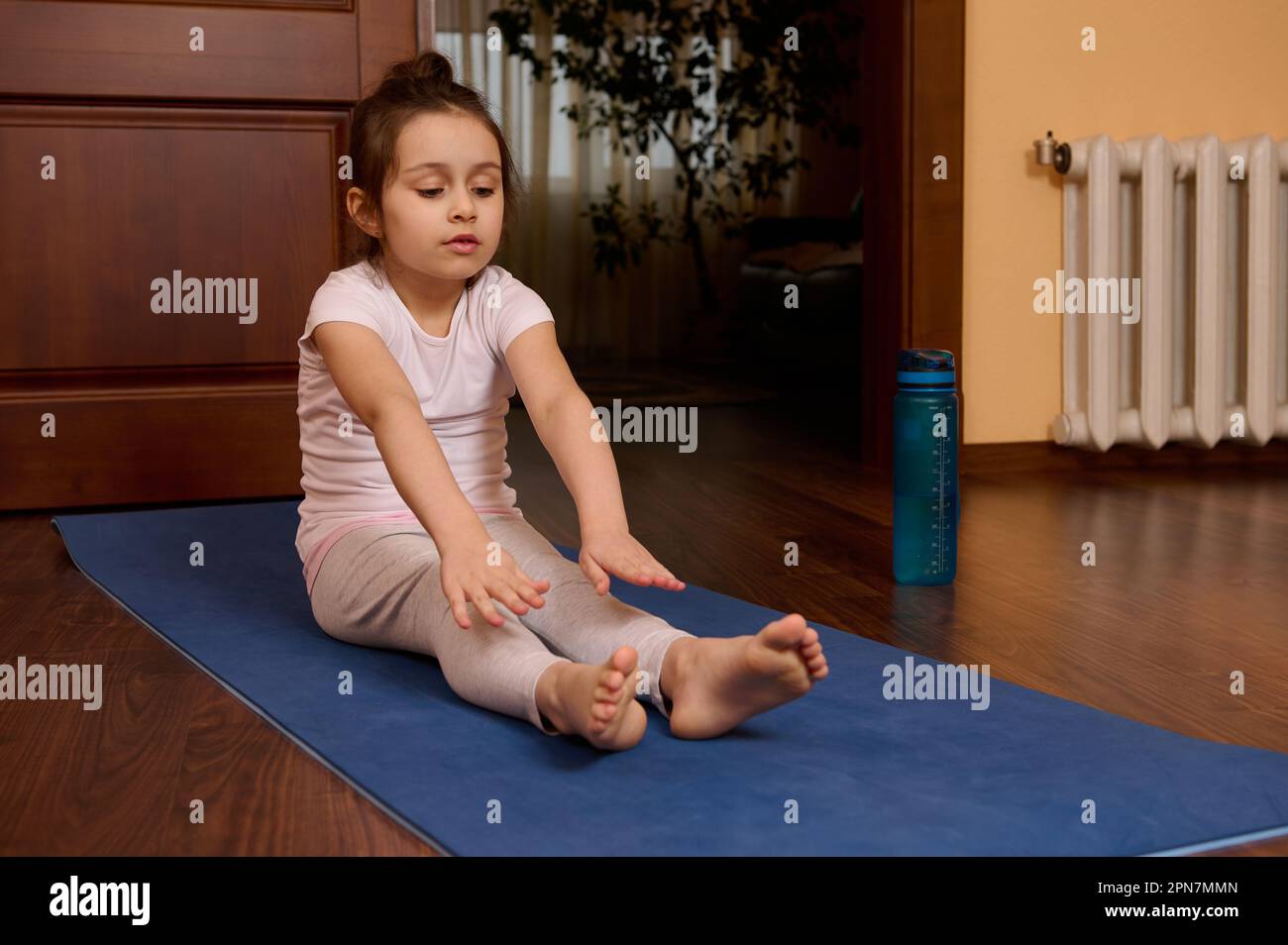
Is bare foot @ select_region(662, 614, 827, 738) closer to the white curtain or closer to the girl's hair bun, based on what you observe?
the girl's hair bun

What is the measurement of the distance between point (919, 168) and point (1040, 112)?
265 millimetres

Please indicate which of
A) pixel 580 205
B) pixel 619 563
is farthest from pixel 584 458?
pixel 580 205

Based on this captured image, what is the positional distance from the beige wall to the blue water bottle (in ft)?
2.95

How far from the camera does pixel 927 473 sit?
1606mm

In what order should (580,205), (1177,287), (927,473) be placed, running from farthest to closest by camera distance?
1. (580,205)
2. (1177,287)
3. (927,473)

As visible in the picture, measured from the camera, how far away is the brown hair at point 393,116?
1.30 metres

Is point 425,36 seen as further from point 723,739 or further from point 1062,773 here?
point 1062,773

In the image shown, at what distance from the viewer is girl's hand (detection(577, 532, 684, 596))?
3.51 feet

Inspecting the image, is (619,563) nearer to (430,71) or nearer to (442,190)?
(442,190)

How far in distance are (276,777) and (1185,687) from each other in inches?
29.3

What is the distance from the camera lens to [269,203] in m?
2.23

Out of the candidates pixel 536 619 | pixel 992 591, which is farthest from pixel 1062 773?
pixel 992 591

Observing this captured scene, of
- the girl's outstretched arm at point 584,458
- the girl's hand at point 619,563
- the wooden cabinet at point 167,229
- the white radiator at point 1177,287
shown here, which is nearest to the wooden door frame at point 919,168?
the white radiator at point 1177,287

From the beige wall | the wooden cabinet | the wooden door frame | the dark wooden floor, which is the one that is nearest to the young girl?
the dark wooden floor
